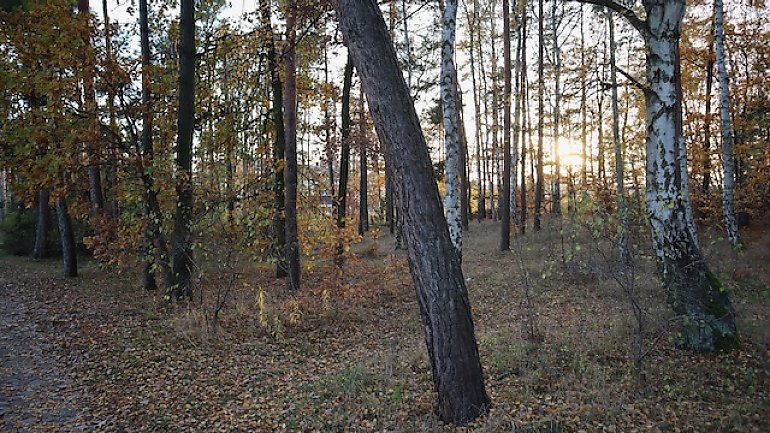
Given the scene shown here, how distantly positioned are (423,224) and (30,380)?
5624 millimetres

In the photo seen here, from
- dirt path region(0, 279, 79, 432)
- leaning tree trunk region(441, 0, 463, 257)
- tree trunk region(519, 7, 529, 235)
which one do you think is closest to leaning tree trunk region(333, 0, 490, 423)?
dirt path region(0, 279, 79, 432)

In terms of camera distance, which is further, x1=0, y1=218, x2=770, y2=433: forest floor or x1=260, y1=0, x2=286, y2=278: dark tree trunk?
x1=260, y1=0, x2=286, y2=278: dark tree trunk

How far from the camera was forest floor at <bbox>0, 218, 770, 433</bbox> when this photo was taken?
4.39 metres

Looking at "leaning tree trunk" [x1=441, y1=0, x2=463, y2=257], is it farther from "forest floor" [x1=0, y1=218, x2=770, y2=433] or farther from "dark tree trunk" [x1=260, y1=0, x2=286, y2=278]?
"dark tree trunk" [x1=260, y1=0, x2=286, y2=278]

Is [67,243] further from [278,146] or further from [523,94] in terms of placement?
[523,94]

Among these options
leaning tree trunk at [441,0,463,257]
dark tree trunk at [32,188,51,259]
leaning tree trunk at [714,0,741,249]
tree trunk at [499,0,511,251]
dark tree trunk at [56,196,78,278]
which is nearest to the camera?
leaning tree trunk at [441,0,463,257]

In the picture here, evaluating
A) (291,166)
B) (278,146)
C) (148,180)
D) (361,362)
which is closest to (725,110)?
(291,166)

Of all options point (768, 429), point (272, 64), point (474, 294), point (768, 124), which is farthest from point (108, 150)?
point (768, 124)

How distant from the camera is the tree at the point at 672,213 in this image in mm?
5414

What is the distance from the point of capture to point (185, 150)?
30.6ft

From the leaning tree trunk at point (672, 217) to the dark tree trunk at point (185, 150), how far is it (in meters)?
7.65

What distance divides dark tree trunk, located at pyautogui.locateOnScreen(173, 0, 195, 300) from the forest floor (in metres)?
0.79

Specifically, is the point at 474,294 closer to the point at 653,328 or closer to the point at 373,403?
the point at 653,328

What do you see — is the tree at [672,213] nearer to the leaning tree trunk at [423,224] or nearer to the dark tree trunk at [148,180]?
the leaning tree trunk at [423,224]
